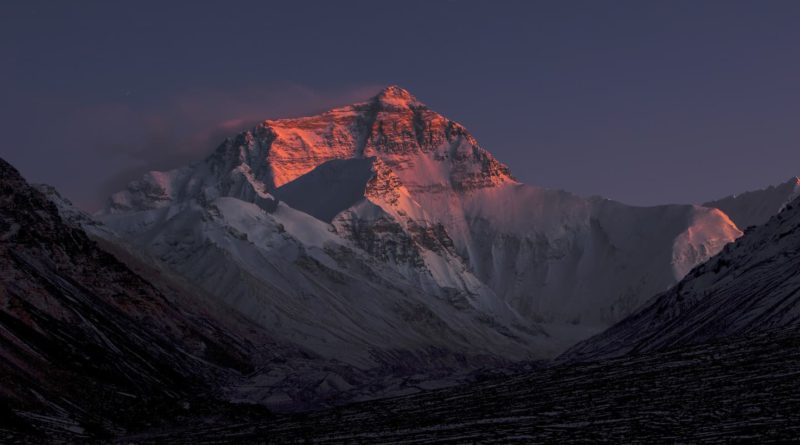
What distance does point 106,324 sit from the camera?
167 metres

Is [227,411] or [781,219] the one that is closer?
[227,411]

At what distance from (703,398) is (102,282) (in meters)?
131

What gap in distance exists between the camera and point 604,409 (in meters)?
78.7

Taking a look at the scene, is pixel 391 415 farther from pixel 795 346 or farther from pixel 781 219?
pixel 781 219

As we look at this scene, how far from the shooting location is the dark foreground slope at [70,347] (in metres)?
115

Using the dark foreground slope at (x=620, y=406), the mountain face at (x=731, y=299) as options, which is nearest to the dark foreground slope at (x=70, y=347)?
the dark foreground slope at (x=620, y=406)

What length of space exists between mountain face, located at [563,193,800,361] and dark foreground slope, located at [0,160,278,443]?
56.8 m

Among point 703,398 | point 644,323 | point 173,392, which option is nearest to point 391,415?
point 703,398

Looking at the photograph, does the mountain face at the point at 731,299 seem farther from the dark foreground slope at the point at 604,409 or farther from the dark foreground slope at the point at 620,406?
the dark foreground slope at the point at 604,409

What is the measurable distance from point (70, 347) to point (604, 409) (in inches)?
3161

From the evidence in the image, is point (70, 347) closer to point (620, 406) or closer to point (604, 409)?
point (604, 409)

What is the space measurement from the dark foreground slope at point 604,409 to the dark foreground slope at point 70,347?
38.5ft

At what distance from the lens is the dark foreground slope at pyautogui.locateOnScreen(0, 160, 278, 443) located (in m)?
115

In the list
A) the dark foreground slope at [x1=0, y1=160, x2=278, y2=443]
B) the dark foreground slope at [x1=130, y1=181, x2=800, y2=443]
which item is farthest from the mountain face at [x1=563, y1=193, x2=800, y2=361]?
the dark foreground slope at [x1=0, y1=160, x2=278, y2=443]
